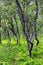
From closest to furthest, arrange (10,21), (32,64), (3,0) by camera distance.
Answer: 1. (32,64)
2. (3,0)
3. (10,21)

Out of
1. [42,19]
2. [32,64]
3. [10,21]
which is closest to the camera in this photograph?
[32,64]

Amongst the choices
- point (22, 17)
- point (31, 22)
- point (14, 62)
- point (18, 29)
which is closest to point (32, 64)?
point (14, 62)

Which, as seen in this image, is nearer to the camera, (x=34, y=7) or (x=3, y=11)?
(x=34, y=7)

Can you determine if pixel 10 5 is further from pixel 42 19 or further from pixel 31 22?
pixel 42 19

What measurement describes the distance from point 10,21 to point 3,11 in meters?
5.99

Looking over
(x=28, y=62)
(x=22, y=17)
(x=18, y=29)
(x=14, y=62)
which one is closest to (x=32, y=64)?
(x=28, y=62)

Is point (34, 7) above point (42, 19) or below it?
above

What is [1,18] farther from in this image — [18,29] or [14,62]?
[14,62]

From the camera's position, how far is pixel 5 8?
24859 mm

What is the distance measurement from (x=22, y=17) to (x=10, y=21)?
1115 centimetres

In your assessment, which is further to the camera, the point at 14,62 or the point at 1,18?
the point at 1,18

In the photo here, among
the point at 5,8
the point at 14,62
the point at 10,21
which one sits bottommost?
the point at 14,62

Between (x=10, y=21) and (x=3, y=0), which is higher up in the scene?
(x=3, y=0)

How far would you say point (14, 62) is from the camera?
2072cm
